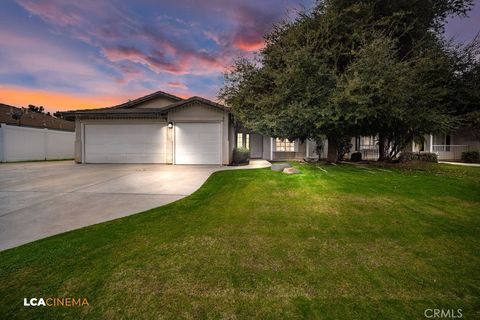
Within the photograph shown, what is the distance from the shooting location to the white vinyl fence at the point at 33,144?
51.1 ft

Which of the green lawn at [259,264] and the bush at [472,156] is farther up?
the bush at [472,156]

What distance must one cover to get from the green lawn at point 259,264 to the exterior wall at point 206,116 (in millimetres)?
8162

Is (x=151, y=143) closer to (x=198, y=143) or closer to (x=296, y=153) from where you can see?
(x=198, y=143)

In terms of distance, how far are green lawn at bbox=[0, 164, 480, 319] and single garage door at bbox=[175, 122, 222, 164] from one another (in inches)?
326

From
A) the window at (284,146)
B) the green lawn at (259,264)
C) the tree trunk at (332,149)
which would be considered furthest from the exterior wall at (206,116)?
the green lawn at (259,264)

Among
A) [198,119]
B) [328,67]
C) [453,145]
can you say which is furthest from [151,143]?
[453,145]

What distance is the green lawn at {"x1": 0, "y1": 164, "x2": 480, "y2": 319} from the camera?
2.00m

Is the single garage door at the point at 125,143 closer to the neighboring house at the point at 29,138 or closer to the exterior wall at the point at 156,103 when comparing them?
the exterior wall at the point at 156,103

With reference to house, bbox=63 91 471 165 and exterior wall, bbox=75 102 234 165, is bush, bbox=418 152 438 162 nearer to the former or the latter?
house, bbox=63 91 471 165

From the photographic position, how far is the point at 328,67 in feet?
31.2

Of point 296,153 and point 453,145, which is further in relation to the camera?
point 453,145

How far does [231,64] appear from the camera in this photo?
11039 millimetres

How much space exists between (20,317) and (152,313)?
44.8 inches

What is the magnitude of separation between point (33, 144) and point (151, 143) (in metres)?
11.6
